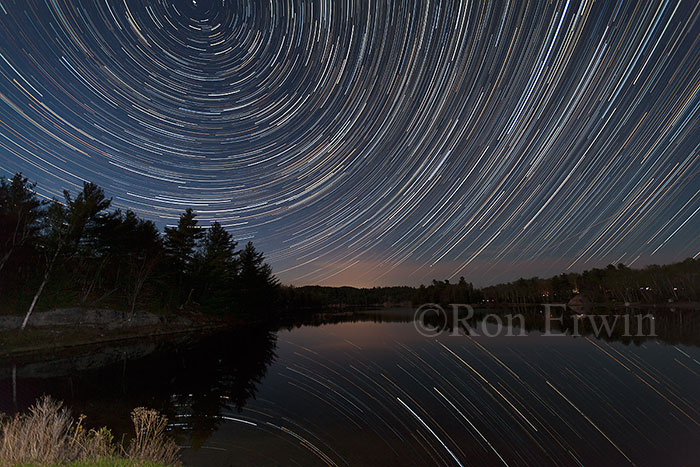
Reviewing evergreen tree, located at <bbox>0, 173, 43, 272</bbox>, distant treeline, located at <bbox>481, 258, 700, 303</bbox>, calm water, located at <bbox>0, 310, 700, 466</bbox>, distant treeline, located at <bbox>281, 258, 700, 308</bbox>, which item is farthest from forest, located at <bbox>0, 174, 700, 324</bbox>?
distant treeline, located at <bbox>481, 258, 700, 303</bbox>

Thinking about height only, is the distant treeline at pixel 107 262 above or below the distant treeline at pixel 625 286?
below

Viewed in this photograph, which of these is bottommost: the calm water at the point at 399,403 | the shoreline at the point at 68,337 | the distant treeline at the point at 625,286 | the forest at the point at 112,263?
the calm water at the point at 399,403

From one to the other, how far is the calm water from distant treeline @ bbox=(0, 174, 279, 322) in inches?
404

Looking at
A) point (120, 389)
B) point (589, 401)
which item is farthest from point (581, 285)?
point (120, 389)

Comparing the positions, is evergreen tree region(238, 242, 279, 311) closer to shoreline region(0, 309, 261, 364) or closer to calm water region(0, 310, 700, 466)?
shoreline region(0, 309, 261, 364)

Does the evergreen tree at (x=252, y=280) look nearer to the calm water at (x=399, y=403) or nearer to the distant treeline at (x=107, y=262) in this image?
the distant treeline at (x=107, y=262)

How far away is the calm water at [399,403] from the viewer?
27.5ft

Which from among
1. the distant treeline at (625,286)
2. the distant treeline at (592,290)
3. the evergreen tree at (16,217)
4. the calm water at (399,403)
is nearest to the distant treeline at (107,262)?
the evergreen tree at (16,217)

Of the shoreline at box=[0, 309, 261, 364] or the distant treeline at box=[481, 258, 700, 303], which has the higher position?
the distant treeline at box=[481, 258, 700, 303]

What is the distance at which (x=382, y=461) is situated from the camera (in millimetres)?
7762

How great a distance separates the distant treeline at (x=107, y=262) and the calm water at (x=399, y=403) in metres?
10.3

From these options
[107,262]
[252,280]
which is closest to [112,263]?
[107,262]

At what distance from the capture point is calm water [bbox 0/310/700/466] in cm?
837

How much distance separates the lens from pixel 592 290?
135 metres
